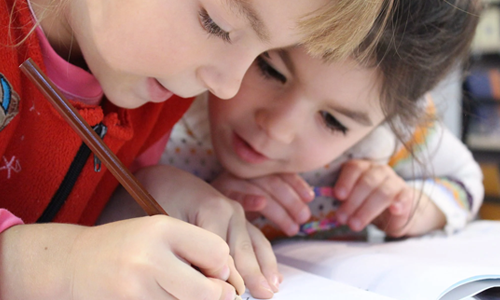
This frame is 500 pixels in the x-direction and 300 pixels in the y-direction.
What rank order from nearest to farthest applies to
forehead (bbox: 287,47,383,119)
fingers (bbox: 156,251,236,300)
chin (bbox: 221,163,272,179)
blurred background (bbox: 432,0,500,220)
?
fingers (bbox: 156,251,236,300) → forehead (bbox: 287,47,383,119) → chin (bbox: 221,163,272,179) → blurred background (bbox: 432,0,500,220)

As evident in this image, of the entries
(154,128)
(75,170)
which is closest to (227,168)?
(154,128)

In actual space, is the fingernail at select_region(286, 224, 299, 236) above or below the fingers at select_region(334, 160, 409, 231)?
below

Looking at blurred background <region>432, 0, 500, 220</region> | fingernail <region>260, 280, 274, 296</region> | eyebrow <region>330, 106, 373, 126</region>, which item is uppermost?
eyebrow <region>330, 106, 373, 126</region>

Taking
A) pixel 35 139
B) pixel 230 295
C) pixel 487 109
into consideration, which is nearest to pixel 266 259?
pixel 230 295

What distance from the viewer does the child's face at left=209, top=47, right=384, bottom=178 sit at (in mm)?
549

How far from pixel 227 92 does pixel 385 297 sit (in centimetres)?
21

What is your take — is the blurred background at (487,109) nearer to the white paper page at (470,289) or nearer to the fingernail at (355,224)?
the fingernail at (355,224)

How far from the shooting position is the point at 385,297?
41 cm

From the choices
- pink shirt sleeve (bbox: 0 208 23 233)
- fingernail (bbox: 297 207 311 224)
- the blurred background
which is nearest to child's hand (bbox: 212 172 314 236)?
fingernail (bbox: 297 207 311 224)

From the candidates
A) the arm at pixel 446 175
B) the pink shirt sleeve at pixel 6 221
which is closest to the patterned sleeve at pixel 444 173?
the arm at pixel 446 175

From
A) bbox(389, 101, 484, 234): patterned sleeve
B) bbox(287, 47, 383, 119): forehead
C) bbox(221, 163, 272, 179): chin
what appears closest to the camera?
bbox(287, 47, 383, 119): forehead

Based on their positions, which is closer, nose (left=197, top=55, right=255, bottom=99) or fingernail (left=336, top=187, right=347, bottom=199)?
nose (left=197, top=55, right=255, bottom=99)

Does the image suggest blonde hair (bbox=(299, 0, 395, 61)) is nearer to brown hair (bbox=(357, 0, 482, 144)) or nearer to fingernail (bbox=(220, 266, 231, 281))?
brown hair (bbox=(357, 0, 482, 144))

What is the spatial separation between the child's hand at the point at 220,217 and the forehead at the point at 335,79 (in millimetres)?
154
